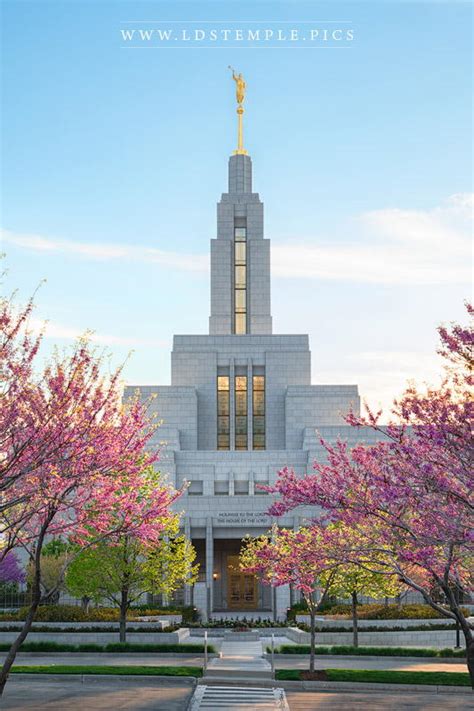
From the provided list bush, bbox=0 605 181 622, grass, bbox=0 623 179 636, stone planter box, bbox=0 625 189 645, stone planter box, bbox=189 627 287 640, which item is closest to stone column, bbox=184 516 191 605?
stone planter box, bbox=189 627 287 640

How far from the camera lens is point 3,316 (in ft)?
61.0

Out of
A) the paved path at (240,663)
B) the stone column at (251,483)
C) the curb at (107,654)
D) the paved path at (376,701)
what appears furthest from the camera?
the stone column at (251,483)

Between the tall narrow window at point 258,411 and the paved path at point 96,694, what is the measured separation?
5744 centimetres

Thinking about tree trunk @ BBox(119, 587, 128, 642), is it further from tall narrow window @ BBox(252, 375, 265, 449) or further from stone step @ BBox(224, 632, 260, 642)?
tall narrow window @ BBox(252, 375, 265, 449)

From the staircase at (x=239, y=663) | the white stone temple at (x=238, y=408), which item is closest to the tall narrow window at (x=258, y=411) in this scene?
the white stone temple at (x=238, y=408)

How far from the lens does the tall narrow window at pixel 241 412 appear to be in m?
88.5

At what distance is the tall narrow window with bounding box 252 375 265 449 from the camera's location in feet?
291

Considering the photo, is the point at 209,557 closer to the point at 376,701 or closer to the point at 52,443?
the point at 376,701

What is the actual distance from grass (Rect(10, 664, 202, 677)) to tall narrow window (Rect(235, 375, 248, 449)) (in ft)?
182

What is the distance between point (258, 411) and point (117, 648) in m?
49.7

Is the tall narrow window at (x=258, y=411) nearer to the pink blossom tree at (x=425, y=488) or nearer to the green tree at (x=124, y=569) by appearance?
the green tree at (x=124, y=569)

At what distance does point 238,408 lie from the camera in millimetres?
89062

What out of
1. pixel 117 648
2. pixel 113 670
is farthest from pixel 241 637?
pixel 113 670

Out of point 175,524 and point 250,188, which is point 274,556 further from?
point 250,188
